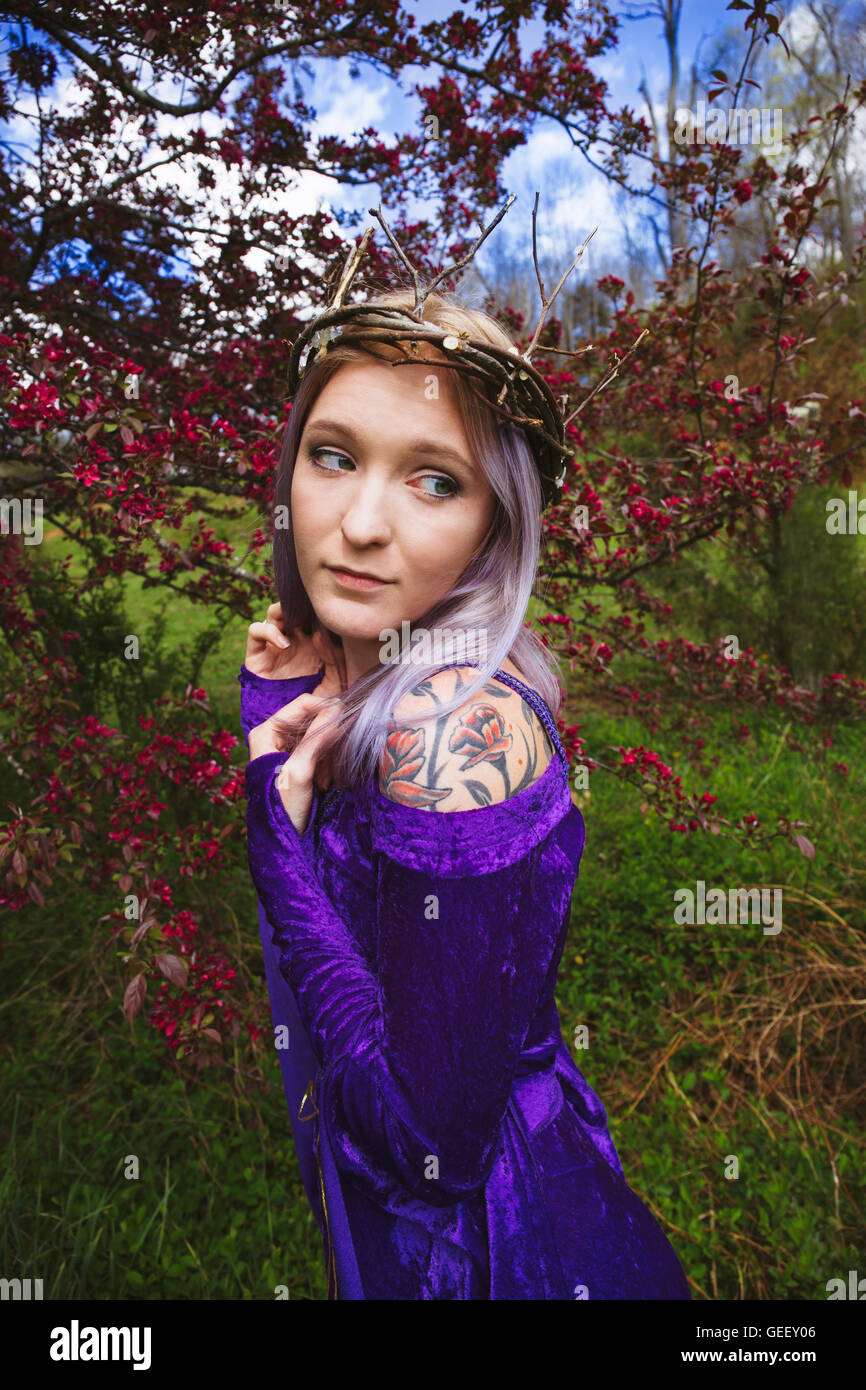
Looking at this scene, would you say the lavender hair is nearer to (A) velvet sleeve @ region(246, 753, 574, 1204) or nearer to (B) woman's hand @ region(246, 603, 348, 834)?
(B) woman's hand @ region(246, 603, 348, 834)

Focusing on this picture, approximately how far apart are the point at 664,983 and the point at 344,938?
2.54 metres

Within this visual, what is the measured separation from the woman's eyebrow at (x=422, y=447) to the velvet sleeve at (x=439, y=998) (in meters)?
0.49

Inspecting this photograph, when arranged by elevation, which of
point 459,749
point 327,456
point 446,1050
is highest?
point 327,456

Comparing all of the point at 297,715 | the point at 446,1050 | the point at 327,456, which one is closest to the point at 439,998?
the point at 446,1050

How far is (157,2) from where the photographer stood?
2439 millimetres

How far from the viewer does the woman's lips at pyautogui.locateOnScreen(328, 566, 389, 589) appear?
1.12 m

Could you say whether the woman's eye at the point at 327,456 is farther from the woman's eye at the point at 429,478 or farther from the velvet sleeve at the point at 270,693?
the velvet sleeve at the point at 270,693

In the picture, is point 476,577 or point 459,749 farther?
point 476,577

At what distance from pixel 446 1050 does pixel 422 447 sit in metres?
0.79

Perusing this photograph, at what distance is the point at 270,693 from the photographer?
1605mm

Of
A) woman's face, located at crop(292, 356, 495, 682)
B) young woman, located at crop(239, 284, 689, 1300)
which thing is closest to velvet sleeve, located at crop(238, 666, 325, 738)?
young woman, located at crop(239, 284, 689, 1300)

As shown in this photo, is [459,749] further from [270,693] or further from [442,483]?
[270,693]

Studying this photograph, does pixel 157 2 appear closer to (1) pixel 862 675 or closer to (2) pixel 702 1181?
(2) pixel 702 1181

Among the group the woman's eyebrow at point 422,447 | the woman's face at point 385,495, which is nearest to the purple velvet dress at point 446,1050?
the woman's face at point 385,495
